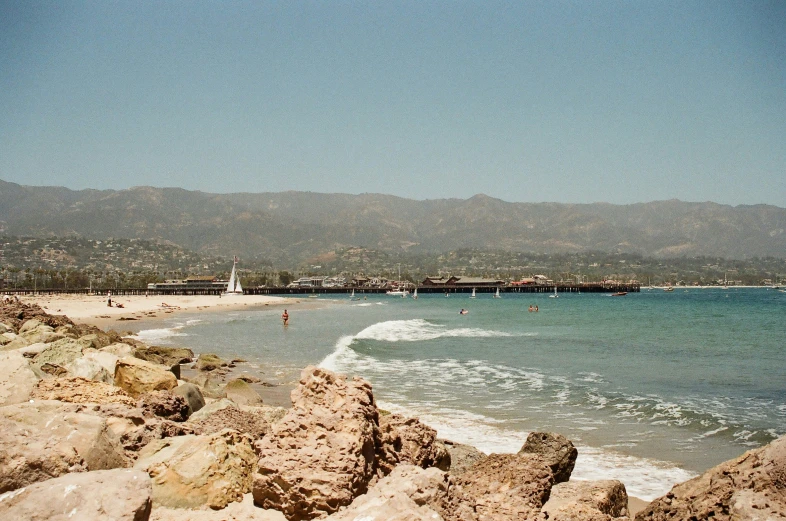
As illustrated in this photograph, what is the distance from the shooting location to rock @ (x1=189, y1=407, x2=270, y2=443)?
711 centimetres

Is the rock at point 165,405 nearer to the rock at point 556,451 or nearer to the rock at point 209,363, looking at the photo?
the rock at point 556,451

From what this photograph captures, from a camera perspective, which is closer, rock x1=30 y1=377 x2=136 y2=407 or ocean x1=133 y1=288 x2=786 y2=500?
rock x1=30 y1=377 x2=136 y2=407

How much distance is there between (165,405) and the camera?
791 centimetres

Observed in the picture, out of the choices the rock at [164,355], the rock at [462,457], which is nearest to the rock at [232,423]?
the rock at [462,457]

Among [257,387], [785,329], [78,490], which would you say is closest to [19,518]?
[78,490]

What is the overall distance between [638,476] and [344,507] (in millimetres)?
6564

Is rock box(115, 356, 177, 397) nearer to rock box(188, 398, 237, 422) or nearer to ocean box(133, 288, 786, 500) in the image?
rock box(188, 398, 237, 422)

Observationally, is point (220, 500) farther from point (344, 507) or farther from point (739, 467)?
point (739, 467)

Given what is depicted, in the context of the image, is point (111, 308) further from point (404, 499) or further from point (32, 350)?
point (404, 499)

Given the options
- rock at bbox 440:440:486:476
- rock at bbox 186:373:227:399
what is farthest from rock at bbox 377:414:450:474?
rock at bbox 186:373:227:399

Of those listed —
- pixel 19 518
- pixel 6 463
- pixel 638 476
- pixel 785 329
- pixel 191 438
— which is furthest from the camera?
pixel 785 329

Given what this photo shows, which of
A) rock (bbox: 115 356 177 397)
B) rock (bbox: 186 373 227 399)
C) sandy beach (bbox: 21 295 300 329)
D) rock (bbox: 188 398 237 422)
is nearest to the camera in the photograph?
rock (bbox: 188 398 237 422)

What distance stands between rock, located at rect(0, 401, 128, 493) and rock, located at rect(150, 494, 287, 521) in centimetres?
57

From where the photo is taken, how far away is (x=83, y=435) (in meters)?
4.94
